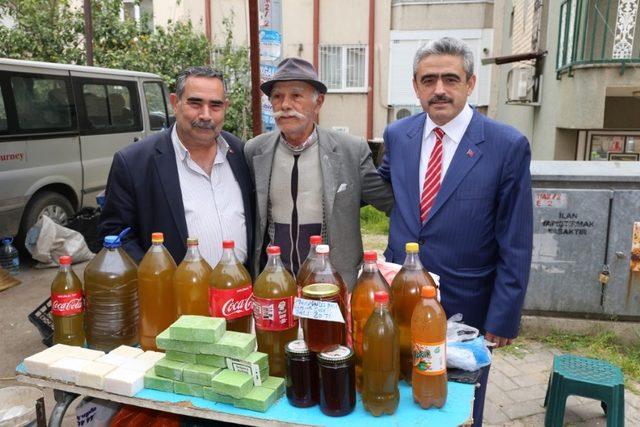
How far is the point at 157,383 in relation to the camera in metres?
1.93

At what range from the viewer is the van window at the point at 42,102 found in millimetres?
6539

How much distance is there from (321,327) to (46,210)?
6413mm

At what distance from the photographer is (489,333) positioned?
2557 mm

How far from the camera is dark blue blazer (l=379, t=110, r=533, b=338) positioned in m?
2.49

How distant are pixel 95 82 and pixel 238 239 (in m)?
5.94

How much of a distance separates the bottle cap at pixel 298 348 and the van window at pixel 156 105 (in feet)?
25.7

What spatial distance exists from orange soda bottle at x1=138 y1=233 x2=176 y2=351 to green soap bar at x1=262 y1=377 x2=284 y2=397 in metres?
0.55

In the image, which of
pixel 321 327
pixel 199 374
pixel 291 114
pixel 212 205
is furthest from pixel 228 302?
pixel 291 114

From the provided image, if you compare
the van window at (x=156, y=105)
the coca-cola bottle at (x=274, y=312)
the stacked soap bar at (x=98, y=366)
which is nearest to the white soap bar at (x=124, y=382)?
the stacked soap bar at (x=98, y=366)

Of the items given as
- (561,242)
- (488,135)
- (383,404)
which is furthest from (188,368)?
(561,242)

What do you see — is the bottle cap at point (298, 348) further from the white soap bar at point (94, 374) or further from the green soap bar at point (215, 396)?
the white soap bar at point (94, 374)

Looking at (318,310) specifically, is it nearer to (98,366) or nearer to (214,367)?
(214,367)

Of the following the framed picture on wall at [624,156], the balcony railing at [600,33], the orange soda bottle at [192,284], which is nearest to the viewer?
the orange soda bottle at [192,284]

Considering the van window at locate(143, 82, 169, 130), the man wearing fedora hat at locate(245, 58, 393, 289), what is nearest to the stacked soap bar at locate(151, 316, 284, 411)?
the man wearing fedora hat at locate(245, 58, 393, 289)
